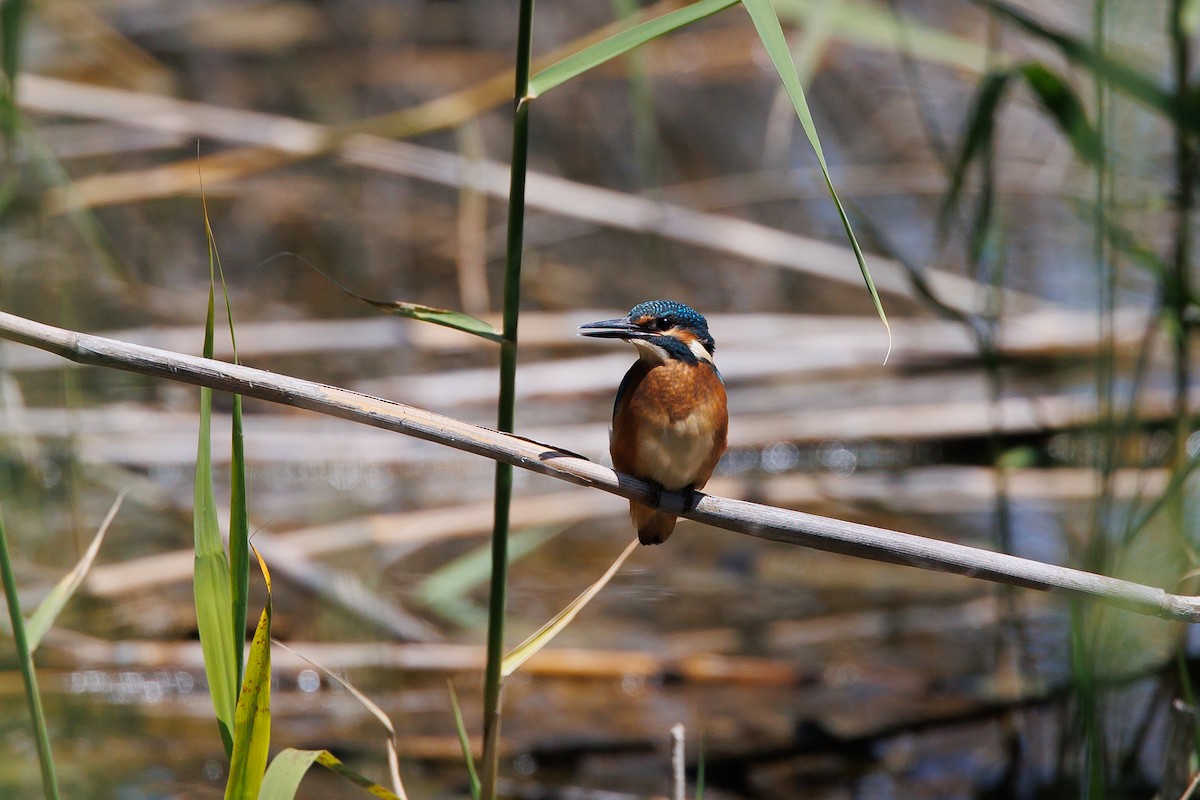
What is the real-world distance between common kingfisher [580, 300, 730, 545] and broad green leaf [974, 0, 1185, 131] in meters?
0.96

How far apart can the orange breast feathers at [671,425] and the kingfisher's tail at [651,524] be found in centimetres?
10

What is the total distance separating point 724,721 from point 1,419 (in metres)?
2.32

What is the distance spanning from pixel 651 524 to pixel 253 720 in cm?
97

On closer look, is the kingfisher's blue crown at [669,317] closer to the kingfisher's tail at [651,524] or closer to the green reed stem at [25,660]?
the kingfisher's tail at [651,524]

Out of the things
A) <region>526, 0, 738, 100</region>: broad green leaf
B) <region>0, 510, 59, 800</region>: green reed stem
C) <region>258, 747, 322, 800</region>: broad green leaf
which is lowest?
<region>258, 747, 322, 800</region>: broad green leaf

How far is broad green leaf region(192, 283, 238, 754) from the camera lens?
1.72m

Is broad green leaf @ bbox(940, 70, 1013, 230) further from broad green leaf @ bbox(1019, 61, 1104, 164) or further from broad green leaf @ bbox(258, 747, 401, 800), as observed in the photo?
broad green leaf @ bbox(258, 747, 401, 800)

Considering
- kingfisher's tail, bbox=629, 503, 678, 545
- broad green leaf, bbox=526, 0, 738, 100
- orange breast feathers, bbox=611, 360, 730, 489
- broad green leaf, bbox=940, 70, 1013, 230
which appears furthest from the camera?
broad green leaf, bbox=940, 70, 1013, 230

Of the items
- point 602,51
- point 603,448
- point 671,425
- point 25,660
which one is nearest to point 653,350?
point 671,425

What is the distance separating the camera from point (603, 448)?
193 inches

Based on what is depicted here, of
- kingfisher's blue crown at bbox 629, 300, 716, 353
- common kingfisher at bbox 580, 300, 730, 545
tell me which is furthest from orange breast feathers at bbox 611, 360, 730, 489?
kingfisher's blue crown at bbox 629, 300, 716, 353

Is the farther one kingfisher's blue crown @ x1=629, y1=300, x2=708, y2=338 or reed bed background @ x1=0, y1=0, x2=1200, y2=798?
kingfisher's blue crown @ x1=629, y1=300, x2=708, y2=338

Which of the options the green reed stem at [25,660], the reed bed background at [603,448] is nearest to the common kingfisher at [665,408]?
the reed bed background at [603,448]

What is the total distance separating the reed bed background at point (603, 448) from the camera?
2.35m
